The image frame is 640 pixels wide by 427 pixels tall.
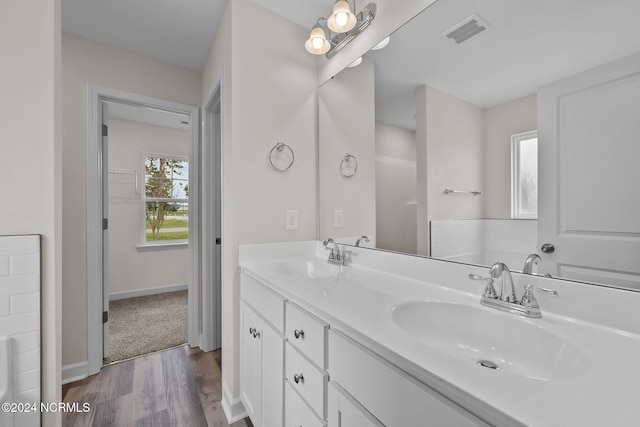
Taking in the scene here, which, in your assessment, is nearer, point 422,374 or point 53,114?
point 422,374

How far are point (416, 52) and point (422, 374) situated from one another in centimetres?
130

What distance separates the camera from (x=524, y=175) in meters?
0.89

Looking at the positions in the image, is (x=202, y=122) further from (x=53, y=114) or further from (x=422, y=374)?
(x=422, y=374)

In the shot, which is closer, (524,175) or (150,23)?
(524,175)

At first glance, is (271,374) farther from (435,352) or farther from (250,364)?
(435,352)

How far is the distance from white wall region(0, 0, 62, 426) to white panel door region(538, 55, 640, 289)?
190 cm

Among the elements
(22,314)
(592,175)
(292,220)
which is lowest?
(22,314)

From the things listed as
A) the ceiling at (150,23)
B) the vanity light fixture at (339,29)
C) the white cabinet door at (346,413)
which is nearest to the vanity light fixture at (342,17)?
the vanity light fixture at (339,29)

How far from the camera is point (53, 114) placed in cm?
119

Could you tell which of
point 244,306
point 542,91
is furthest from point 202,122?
point 542,91

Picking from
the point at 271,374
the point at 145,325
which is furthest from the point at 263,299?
the point at 145,325

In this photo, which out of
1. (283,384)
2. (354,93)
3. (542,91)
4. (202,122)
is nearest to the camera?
(542,91)

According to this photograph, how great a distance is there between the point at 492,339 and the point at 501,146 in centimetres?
63

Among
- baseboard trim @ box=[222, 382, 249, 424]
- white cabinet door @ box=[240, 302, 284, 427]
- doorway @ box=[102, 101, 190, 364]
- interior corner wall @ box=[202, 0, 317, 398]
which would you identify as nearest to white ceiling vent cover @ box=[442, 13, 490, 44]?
interior corner wall @ box=[202, 0, 317, 398]
